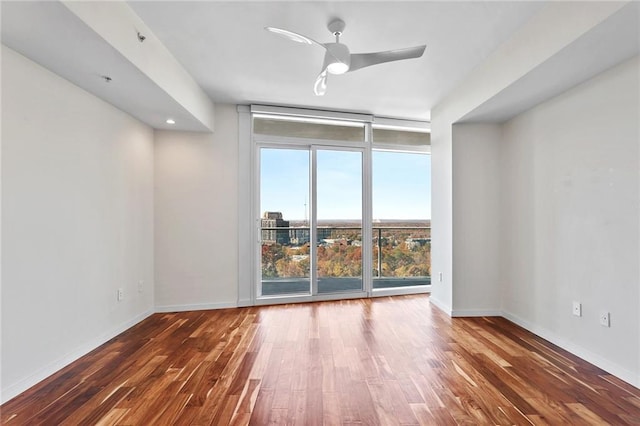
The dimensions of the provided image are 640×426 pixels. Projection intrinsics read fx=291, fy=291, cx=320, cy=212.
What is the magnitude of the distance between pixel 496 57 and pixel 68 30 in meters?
3.15

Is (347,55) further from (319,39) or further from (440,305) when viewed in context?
(440,305)

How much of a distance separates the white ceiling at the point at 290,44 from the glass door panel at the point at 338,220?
1.18 meters

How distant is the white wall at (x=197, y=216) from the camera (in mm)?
3646

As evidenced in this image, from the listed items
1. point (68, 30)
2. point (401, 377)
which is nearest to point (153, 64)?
Answer: point (68, 30)

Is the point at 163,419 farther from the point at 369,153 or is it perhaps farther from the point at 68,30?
the point at 369,153

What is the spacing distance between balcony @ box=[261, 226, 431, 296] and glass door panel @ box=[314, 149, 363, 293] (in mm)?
14

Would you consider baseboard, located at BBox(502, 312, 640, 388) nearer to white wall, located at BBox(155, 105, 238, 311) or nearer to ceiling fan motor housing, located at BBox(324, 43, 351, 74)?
ceiling fan motor housing, located at BBox(324, 43, 351, 74)

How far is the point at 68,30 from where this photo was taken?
65.4 inches

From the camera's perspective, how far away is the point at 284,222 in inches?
160

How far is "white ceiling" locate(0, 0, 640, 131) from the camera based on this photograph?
1.77 meters

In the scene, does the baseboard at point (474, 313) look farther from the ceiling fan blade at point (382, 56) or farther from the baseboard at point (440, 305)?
the ceiling fan blade at point (382, 56)

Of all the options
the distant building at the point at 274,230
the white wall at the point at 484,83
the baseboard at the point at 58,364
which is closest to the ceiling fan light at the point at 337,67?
the white wall at the point at 484,83

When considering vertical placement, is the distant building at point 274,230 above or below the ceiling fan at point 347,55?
below

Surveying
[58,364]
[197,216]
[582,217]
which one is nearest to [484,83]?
[582,217]
